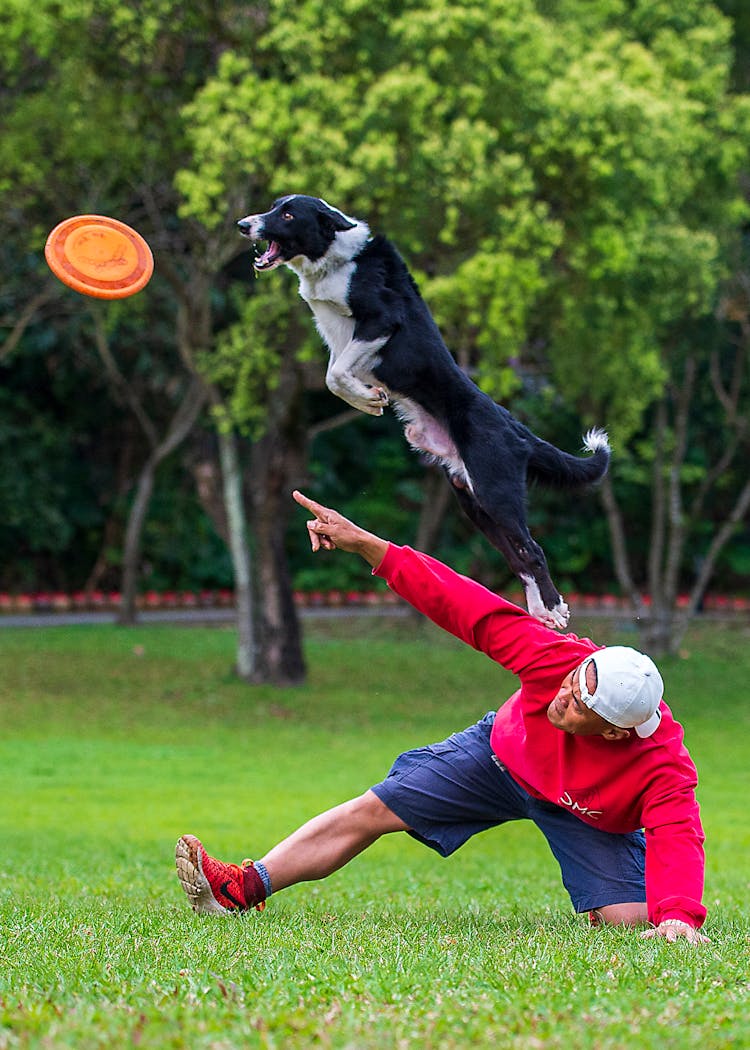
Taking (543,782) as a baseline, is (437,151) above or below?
above

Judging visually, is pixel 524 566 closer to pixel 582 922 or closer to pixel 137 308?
pixel 582 922

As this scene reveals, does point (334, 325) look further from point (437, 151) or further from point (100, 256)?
point (437, 151)

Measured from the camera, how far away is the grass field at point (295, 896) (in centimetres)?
321

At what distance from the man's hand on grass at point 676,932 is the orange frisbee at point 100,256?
8.81 ft

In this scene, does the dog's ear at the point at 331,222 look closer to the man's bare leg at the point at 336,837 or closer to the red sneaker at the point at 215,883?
the man's bare leg at the point at 336,837

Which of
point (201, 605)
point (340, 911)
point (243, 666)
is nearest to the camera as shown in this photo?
point (340, 911)

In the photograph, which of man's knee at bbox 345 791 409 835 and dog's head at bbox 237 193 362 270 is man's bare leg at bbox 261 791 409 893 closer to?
man's knee at bbox 345 791 409 835

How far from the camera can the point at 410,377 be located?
444 cm

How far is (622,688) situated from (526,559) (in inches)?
20.3

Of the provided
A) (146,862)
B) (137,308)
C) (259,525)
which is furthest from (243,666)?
(146,862)

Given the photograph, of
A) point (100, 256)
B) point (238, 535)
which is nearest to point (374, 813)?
point (100, 256)

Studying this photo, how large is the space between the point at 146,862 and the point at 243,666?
940 centimetres

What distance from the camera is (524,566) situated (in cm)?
436

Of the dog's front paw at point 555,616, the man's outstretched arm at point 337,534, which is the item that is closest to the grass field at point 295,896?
the dog's front paw at point 555,616
